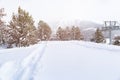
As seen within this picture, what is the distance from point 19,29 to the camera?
52.5m

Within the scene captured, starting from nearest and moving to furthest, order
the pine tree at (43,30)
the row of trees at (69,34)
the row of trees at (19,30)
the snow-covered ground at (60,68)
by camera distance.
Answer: the snow-covered ground at (60,68) → the row of trees at (19,30) → the pine tree at (43,30) → the row of trees at (69,34)

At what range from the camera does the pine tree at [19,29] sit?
52.0 meters

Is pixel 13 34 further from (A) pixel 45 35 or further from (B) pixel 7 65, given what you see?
(A) pixel 45 35

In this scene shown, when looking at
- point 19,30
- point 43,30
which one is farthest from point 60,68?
point 43,30

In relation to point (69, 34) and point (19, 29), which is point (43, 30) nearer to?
point (69, 34)

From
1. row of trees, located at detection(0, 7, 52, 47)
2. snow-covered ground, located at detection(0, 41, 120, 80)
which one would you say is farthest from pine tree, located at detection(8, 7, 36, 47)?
snow-covered ground, located at detection(0, 41, 120, 80)

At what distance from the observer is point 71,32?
4345 inches

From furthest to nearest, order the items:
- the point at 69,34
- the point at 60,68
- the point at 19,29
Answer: the point at 69,34, the point at 19,29, the point at 60,68

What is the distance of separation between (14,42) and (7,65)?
1610 inches

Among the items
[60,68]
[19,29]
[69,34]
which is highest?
[19,29]

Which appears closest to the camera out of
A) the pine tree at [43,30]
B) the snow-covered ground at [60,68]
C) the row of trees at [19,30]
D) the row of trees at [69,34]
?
the snow-covered ground at [60,68]

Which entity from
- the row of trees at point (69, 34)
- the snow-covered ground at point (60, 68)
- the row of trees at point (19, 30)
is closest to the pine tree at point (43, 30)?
the row of trees at point (69, 34)

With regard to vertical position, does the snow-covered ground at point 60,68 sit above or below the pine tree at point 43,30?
below

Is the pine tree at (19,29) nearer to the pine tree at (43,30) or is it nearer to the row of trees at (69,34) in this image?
the pine tree at (43,30)
